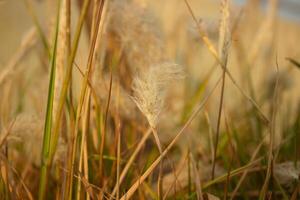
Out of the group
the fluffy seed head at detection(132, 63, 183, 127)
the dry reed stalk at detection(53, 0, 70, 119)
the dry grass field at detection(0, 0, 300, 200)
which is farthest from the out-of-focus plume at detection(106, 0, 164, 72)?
the fluffy seed head at detection(132, 63, 183, 127)

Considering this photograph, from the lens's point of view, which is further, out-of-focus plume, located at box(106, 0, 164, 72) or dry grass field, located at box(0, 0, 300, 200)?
out-of-focus plume, located at box(106, 0, 164, 72)

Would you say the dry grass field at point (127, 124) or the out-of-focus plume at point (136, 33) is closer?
the dry grass field at point (127, 124)

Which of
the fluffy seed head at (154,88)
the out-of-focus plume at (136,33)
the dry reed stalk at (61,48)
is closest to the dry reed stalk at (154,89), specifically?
the fluffy seed head at (154,88)

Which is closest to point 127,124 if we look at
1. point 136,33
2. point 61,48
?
point 136,33

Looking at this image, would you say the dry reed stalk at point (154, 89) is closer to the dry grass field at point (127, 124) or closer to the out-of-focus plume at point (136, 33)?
the dry grass field at point (127, 124)

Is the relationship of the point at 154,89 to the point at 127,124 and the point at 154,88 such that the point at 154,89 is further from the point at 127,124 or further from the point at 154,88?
the point at 127,124

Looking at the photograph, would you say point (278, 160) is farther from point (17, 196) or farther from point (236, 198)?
point (17, 196)

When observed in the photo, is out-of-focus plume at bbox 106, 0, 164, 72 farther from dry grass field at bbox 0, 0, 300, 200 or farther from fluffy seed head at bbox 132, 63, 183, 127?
fluffy seed head at bbox 132, 63, 183, 127

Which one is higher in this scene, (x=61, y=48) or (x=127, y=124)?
(x=61, y=48)

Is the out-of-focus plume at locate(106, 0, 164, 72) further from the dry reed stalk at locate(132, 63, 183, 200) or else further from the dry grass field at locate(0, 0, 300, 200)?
the dry reed stalk at locate(132, 63, 183, 200)

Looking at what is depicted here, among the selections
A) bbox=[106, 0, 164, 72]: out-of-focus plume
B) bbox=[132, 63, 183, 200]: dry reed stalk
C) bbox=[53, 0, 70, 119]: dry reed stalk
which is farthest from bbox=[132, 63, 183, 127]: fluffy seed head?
bbox=[106, 0, 164, 72]: out-of-focus plume

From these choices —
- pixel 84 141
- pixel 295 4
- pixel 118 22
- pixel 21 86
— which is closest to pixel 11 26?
pixel 295 4
